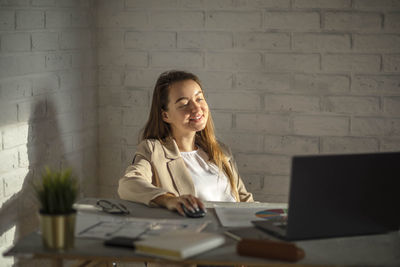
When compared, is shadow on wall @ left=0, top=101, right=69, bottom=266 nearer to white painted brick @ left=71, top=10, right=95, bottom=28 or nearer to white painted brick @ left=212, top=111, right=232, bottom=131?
white painted brick @ left=71, top=10, right=95, bottom=28

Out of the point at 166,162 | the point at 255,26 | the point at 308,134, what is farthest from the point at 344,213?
the point at 255,26

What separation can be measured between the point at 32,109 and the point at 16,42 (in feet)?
0.96

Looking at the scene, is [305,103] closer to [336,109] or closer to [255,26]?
[336,109]

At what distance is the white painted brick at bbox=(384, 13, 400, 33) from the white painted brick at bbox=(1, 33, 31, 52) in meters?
1.60

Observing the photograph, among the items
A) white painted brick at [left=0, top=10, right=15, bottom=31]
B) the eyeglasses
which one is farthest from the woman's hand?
white painted brick at [left=0, top=10, right=15, bottom=31]

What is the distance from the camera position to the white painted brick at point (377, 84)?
279cm

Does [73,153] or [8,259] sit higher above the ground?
[73,153]

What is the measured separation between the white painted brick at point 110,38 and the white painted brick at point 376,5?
114cm

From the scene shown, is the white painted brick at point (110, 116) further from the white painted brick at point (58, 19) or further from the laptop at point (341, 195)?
the laptop at point (341, 195)

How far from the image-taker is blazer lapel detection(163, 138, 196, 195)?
98.5 inches

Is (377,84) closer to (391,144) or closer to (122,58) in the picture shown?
(391,144)

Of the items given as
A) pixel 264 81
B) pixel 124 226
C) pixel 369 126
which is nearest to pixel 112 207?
pixel 124 226

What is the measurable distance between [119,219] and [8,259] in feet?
2.40

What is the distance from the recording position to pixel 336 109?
9.39 ft
